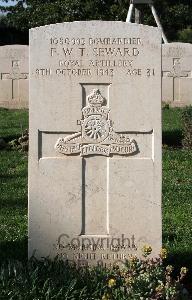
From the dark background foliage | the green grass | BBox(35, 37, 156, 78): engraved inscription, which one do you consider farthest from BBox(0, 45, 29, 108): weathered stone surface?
BBox(35, 37, 156, 78): engraved inscription

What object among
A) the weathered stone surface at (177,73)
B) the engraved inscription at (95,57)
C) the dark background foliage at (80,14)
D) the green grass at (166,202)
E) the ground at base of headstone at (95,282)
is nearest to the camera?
the ground at base of headstone at (95,282)

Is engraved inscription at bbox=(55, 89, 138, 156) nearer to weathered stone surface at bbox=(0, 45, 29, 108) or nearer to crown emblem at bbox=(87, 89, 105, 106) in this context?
crown emblem at bbox=(87, 89, 105, 106)

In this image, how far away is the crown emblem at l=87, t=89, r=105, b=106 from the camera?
4879 millimetres

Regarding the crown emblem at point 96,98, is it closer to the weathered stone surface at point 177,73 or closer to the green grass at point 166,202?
the green grass at point 166,202

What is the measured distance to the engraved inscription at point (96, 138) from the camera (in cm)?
489

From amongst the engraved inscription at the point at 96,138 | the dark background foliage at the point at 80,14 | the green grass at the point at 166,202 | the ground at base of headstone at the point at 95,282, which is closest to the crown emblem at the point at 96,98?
the engraved inscription at the point at 96,138

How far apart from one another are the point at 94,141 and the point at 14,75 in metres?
14.1

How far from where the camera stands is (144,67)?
191 inches

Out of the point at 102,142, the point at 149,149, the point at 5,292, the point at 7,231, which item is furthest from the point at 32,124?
the point at 7,231

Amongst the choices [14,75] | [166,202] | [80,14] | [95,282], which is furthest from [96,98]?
[80,14]

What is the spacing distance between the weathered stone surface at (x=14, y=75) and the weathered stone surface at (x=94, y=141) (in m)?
13.7

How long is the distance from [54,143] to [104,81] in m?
0.54

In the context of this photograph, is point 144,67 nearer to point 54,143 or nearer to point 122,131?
point 122,131

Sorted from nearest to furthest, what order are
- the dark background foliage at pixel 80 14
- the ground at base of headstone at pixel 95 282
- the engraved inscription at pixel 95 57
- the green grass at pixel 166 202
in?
the ground at base of headstone at pixel 95 282 < the engraved inscription at pixel 95 57 < the green grass at pixel 166 202 < the dark background foliage at pixel 80 14
